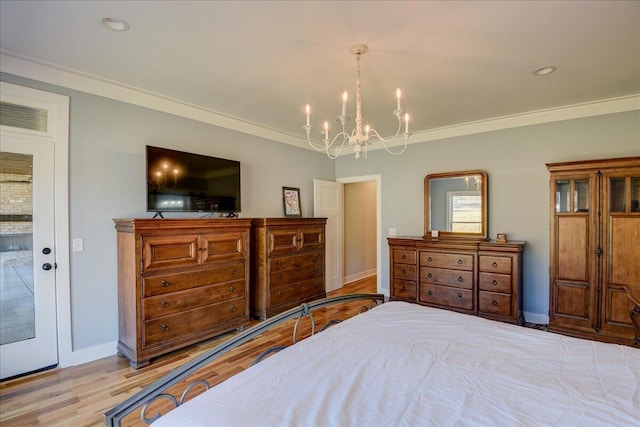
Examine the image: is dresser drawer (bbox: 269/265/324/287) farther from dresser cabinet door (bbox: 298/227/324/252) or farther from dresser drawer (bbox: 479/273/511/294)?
dresser drawer (bbox: 479/273/511/294)

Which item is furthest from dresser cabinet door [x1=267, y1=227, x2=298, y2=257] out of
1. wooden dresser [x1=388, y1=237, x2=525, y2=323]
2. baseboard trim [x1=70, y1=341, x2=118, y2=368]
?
baseboard trim [x1=70, y1=341, x2=118, y2=368]

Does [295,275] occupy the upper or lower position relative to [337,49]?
lower

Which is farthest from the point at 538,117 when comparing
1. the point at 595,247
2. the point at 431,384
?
the point at 431,384

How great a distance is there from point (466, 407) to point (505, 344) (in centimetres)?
67

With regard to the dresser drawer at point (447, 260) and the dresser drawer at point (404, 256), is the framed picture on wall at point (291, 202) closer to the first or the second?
the dresser drawer at point (404, 256)

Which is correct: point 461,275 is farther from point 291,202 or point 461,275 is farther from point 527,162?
point 291,202

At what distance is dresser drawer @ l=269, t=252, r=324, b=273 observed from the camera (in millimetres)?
3984

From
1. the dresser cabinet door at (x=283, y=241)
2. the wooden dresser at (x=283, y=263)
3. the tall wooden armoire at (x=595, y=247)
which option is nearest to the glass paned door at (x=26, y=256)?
the wooden dresser at (x=283, y=263)

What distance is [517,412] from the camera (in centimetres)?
104

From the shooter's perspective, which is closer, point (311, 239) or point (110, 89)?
point (110, 89)

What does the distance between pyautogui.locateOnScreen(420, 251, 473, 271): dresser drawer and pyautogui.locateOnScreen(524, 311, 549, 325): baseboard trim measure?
3.28 feet

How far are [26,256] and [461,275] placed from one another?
4475mm

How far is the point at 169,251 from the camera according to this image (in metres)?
2.94

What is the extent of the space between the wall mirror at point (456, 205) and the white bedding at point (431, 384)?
279 cm
